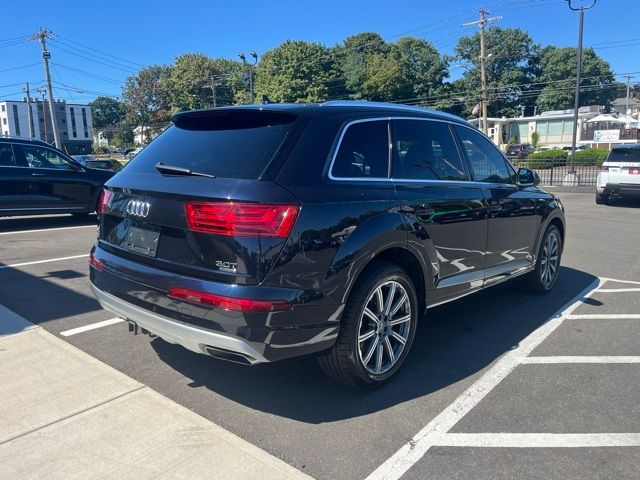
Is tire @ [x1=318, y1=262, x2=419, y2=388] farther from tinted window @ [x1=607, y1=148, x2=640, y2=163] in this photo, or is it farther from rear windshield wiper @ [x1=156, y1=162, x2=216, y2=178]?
tinted window @ [x1=607, y1=148, x2=640, y2=163]

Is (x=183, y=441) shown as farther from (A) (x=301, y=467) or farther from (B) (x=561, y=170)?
(B) (x=561, y=170)

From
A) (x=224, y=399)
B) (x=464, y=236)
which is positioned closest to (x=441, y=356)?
(x=464, y=236)

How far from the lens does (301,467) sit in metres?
2.71

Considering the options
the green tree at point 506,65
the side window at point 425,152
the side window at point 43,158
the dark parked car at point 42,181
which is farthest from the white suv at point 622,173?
the green tree at point 506,65

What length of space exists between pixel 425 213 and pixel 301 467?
1.94 m

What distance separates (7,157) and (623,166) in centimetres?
1532

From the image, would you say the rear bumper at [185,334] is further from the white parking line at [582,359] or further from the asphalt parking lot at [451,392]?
the white parking line at [582,359]

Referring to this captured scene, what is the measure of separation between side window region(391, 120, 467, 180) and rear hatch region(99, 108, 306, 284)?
901mm

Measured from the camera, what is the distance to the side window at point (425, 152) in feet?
12.6

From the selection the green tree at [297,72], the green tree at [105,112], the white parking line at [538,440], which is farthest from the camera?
the green tree at [105,112]

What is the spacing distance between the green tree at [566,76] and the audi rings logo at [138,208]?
294 feet

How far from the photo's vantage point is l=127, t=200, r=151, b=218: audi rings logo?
3.24 meters

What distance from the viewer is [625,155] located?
49.1 ft

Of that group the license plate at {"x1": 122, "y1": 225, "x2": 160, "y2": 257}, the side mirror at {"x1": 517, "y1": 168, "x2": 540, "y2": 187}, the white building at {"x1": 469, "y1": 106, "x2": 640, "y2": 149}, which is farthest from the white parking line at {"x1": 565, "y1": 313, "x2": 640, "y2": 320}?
the white building at {"x1": 469, "y1": 106, "x2": 640, "y2": 149}
